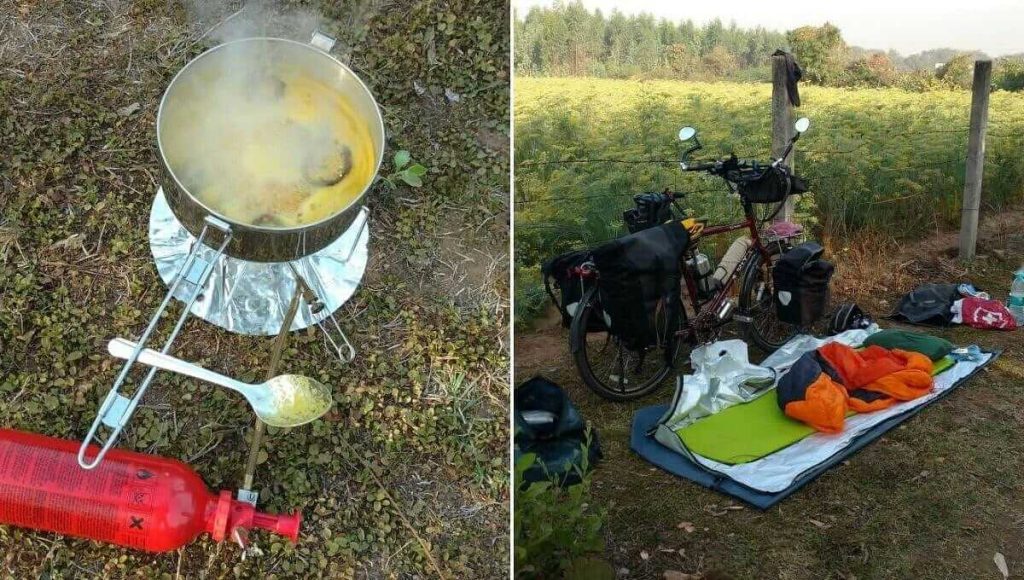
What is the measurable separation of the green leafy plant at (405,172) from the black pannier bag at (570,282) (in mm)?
681

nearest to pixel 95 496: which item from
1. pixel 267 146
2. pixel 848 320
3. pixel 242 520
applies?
pixel 242 520

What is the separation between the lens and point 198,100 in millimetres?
2088

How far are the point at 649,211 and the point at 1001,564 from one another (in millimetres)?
1703

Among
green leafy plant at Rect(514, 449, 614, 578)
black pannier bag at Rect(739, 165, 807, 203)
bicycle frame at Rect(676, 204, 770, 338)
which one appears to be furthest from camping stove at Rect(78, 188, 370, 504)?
black pannier bag at Rect(739, 165, 807, 203)

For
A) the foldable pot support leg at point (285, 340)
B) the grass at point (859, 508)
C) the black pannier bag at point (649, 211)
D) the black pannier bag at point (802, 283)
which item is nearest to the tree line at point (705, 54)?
the black pannier bag at point (649, 211)

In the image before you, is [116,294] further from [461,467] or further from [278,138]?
[461,467]

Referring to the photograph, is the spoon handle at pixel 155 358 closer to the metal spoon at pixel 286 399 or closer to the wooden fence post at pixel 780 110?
the metal spoon at pixel 286 399

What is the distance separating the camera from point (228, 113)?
2145mm

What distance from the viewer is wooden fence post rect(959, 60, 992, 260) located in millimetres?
5223

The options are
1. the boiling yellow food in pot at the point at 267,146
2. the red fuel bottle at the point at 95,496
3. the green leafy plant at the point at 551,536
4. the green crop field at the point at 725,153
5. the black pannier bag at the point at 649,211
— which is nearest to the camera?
the green leafy plant at the point at 551,536

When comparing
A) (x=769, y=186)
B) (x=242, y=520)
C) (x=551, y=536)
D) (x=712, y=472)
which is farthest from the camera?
(x=769, y=186)

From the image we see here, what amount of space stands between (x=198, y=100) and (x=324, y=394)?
0.77 metres

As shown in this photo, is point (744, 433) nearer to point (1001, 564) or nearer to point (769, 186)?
point (1001, 564)

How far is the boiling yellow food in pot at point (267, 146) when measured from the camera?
6.81 feet
